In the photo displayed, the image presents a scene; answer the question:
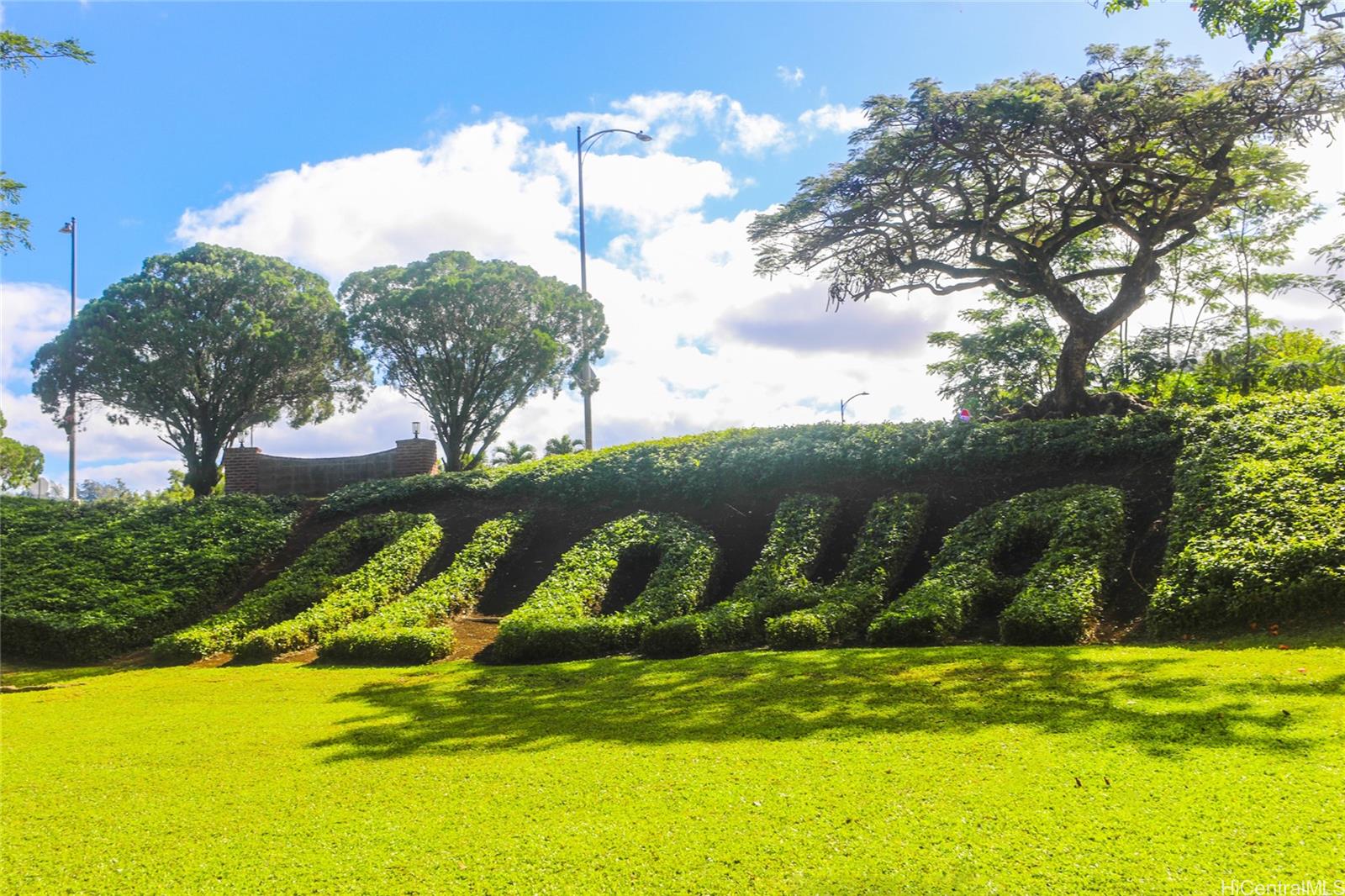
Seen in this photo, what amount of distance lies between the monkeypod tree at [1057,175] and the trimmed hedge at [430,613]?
25.2ft

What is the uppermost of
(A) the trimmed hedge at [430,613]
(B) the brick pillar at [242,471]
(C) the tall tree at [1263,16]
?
(C) the tall tree at [1263,16]

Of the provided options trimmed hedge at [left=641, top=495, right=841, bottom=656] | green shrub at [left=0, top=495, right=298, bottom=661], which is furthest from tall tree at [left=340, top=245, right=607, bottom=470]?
trimmed hedge at [left=641, top=495, right=841, bottom=656]

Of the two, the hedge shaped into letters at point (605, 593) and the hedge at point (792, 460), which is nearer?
the hedge shaped into letters at point (605, 593)

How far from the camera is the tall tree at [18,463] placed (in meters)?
41.8

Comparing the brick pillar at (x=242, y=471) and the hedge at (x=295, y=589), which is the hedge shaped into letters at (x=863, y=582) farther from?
the brick pillar at (x=242, y=471)

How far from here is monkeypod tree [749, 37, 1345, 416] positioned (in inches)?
492

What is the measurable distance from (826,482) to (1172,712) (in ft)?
27.3

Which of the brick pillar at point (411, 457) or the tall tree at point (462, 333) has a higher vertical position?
the tall tree at point (462, 333)

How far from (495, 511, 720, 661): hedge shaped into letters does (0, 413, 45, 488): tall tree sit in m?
41.7

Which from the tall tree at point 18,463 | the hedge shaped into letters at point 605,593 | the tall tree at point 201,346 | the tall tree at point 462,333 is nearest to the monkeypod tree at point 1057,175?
the hedge shaped into letters at point 605,593

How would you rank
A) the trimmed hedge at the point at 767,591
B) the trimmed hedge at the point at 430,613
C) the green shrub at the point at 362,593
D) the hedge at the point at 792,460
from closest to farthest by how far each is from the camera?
the trimmed hedge at the point at 767,591 < the trimmed hedge at the point at 430,613 < the green shrub at the point at 362,593 < the hedge at the point at 792,460

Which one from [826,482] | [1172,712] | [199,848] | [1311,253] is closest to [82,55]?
[199,848]

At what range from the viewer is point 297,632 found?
10.8m

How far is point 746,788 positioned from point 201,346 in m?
27.7
